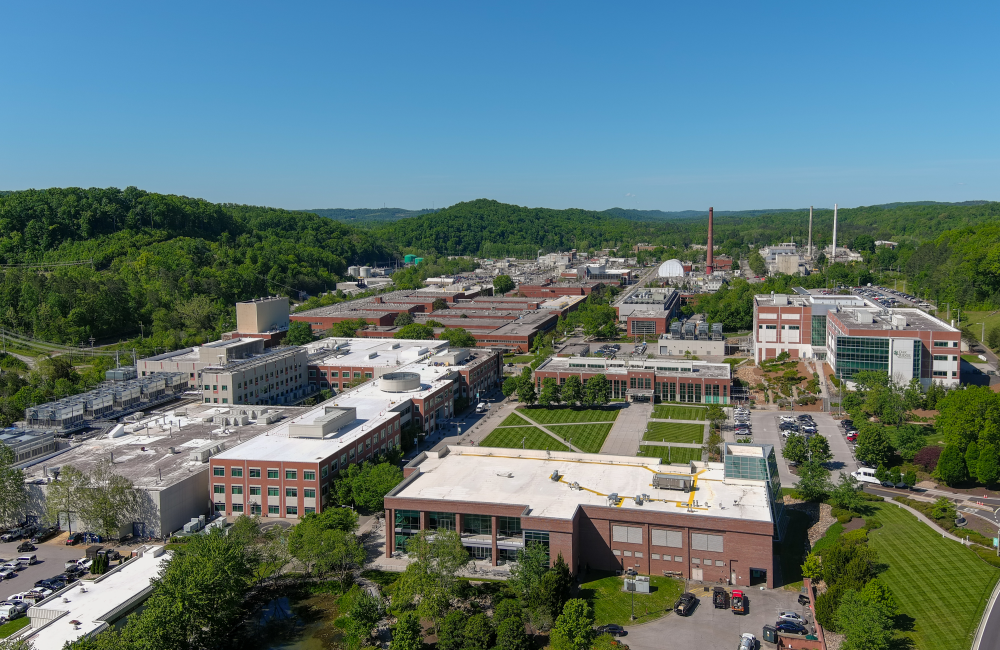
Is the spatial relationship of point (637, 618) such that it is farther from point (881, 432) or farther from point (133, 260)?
point (133, 260)

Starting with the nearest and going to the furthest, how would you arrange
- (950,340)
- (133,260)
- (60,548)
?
(60,548)
(950,340)
(133,260)

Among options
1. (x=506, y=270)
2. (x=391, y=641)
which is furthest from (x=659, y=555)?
(x=506, y=270)

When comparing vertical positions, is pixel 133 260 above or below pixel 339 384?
above

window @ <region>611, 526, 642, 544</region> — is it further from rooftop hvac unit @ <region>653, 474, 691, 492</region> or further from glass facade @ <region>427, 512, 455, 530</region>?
glass facade @ <region>427, 512, 455, 530</region>

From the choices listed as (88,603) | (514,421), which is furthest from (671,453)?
(88,603)

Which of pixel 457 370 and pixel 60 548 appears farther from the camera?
pixel 457 370

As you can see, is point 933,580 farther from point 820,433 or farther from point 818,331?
point 818,331
